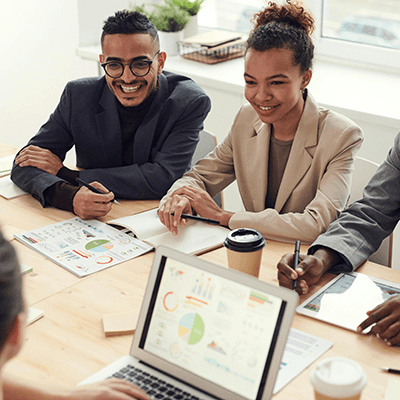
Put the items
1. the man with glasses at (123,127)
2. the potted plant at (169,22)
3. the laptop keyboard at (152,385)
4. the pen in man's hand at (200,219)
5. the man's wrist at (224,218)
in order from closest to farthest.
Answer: the laptop keyboard at (152,385), the pen in man's hand at (200,219), the man's wrist at (224,218), the man with glasses at (123,127), the potted plant at (169,22)

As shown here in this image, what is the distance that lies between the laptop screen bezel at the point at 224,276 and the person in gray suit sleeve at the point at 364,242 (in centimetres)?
37

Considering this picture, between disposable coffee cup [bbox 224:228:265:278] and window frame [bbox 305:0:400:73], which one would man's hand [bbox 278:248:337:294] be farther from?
window frame [bbox 305:0:400:73]

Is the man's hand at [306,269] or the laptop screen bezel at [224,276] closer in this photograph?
the laptop screen bezel at [224,276]

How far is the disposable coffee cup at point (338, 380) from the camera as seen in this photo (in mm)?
842

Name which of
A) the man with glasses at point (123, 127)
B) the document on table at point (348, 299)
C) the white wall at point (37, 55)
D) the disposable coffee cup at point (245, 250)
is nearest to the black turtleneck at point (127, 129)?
the man with glasses at point (123, 127)

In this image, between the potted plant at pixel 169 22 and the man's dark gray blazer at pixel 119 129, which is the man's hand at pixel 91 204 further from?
the potted plant at pixel 169 22

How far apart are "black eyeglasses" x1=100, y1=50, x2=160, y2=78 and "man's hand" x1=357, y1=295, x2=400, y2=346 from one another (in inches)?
49.9

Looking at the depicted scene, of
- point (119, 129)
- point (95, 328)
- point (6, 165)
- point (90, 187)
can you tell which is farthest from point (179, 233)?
point (6, 165)

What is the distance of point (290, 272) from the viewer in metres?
1.34

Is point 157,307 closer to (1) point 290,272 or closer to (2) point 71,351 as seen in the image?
(2) point 71,351

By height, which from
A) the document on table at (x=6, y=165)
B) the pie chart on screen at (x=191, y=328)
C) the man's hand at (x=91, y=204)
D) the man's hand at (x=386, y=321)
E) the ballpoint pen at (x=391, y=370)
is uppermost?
the pie chart on screen at (x=191, y=328)

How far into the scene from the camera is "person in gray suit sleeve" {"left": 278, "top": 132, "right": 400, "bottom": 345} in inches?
46.8

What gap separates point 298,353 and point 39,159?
4.38 feet

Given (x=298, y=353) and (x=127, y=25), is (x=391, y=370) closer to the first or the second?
(x=298, y=353)
